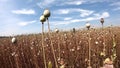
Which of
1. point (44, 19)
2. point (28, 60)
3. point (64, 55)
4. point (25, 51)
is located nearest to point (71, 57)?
point (64, 55)

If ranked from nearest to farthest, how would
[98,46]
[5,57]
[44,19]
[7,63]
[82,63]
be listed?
[44,19]
[82,63]
[7,63]
[5,57]
[98,46]

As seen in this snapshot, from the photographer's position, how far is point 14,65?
483cm

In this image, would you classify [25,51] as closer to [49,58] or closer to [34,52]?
[34,52]

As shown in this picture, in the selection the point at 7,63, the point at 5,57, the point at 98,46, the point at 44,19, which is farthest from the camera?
the point at 98,46

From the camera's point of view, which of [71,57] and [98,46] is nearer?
[71,57]

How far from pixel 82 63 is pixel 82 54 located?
45cm

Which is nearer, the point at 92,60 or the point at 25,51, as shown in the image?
the point at 92,60

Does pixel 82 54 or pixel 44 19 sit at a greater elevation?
pixel 44 19

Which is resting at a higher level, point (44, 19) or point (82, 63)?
point (44, 19)

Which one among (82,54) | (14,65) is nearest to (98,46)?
(82,54)

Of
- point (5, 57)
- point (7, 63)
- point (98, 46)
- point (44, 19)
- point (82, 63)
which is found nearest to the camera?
point (44, 19)

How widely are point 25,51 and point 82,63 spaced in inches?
61.8

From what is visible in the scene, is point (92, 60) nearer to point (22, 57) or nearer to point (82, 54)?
point (82, 54)

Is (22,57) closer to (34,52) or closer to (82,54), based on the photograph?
(34,52)
